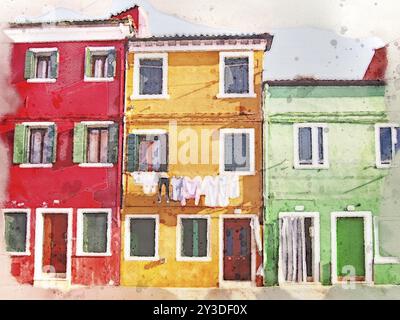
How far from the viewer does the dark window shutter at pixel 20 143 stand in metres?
4.85

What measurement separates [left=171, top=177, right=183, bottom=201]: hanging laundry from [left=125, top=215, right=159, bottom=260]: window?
220 mm

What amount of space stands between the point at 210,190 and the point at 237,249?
49 cm

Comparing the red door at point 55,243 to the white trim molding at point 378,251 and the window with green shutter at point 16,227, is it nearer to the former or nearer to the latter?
the window with green shutter at point 16,227

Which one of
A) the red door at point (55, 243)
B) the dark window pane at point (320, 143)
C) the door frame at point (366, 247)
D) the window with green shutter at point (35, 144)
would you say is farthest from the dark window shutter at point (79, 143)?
the door frame at point (366, 247)

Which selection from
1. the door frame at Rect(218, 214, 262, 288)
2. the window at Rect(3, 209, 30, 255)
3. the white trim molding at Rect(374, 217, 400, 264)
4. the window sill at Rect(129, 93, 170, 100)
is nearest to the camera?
the white trim molding at Rect(374, 217, 400, 264)

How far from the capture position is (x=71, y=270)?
4.75 metres

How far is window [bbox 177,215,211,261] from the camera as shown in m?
4.74

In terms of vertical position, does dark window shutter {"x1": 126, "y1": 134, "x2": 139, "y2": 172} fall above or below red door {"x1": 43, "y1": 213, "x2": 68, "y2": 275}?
above

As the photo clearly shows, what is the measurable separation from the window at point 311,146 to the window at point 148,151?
101 centimetres

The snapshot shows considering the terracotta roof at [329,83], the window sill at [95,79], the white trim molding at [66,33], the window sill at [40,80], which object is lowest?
the terracotta roof at [329,83]

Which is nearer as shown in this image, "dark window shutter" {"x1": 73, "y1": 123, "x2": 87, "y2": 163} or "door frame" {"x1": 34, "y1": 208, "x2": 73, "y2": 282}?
"door frame" {"x1": 34, "y1": 208, "x2": 73, "y2": 282}

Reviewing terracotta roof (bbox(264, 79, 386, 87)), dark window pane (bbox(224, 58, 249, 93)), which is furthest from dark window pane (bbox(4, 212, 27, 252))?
terracotta roof (bbox(264, 79, 386, 87))

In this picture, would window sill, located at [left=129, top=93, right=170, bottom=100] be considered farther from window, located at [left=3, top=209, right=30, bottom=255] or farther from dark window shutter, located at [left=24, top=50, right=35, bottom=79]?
window, located at [left=3, top=209, right=30, bottom=255]

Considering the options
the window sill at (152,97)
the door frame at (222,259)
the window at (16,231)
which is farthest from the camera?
the window sill at (152,97)
